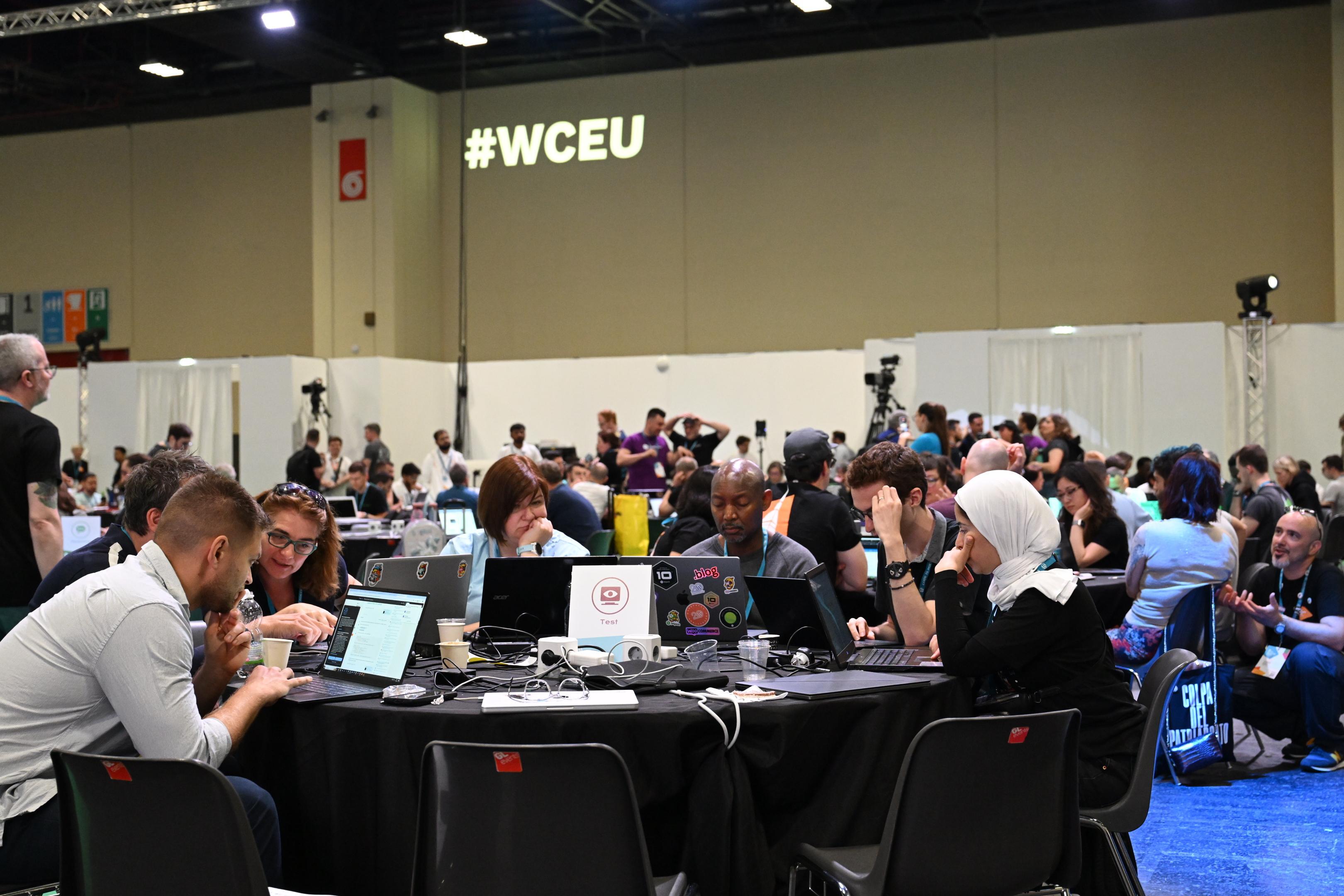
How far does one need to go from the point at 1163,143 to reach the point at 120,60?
42.9 ft

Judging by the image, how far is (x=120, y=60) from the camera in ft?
54.5

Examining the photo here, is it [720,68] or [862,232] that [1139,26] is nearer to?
[862,232]

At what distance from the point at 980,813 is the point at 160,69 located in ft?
51.6

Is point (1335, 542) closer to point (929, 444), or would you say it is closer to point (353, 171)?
point (929, 444)

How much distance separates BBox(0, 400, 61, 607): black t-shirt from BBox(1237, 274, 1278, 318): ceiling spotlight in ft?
35.7

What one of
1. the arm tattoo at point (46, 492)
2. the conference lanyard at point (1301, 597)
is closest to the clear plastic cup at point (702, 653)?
the arm tattoo at point (46, 492)

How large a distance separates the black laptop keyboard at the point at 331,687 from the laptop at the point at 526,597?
62cm

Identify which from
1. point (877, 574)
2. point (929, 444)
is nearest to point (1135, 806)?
point (877, 574)

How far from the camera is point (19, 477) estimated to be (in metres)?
4.39

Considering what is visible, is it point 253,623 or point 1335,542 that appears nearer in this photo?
point 253,623

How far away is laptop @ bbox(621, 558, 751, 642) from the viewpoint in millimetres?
3643

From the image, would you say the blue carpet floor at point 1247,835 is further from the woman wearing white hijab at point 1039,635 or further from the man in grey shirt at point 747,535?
the man in grey shirt at point 747,535

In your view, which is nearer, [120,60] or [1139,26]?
[1139,26]

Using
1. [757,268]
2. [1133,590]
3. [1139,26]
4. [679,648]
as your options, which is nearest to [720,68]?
[757,268]
